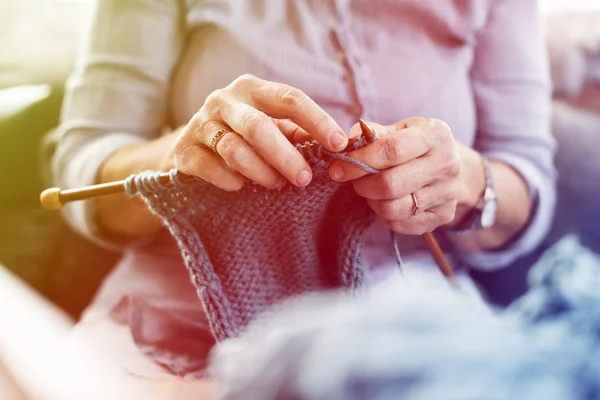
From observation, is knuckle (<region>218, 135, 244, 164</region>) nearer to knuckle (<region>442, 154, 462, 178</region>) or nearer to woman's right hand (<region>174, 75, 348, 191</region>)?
woman's right hand (<region>174, 75, 348, 191</region>)

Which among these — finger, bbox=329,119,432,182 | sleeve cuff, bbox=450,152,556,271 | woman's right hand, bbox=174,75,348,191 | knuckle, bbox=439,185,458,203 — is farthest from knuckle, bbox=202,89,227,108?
sleeve cuff, bbox=450,152,556,271

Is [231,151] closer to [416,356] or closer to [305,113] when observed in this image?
[305,113]

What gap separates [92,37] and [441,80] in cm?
38

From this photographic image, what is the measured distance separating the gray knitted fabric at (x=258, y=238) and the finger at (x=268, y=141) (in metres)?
0.02

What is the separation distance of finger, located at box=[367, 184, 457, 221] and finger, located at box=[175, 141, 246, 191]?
12 centimetres

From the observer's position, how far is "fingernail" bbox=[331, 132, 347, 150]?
37cm

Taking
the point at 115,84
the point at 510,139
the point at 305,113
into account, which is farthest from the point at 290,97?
the point at 510,139

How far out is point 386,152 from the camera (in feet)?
1.28

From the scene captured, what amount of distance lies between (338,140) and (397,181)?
2.7 inches

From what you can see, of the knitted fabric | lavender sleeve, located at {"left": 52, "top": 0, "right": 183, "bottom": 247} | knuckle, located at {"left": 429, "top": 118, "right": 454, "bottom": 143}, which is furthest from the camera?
lavender sleeve, located at {"left": 52, "top": 0, "right": 183, "bottom": 247}

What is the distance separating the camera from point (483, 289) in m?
0.69

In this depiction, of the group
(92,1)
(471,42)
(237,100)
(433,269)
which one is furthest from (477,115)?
(92,1)

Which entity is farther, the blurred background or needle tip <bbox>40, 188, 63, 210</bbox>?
the blurred background

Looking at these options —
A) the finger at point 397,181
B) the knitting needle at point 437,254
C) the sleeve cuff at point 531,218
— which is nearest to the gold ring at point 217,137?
the finger at point 397,181
